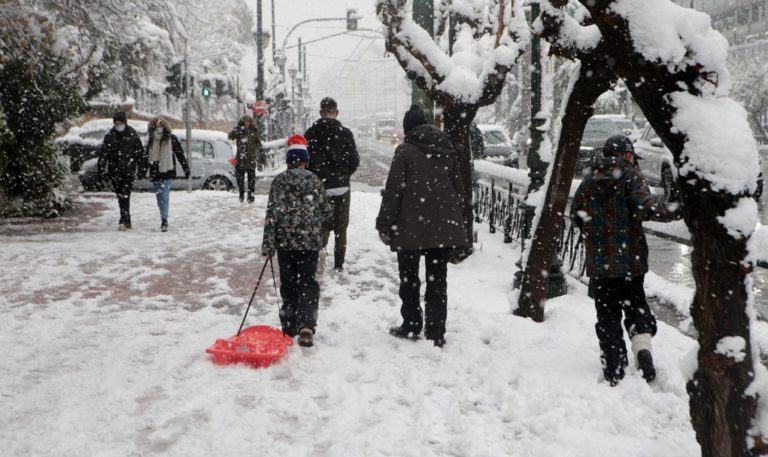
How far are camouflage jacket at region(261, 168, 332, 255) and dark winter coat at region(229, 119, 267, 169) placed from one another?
30.5 ft

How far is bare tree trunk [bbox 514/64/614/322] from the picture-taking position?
5.51 m

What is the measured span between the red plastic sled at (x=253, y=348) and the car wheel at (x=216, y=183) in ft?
45.7

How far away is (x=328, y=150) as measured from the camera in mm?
7754

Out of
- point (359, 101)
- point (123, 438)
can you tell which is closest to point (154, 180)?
point (123, 438)

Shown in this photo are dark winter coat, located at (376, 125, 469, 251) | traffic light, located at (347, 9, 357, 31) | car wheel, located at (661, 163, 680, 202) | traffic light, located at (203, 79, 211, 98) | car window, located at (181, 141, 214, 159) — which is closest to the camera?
dark winter coat, located at (376, 125, 469, 251)

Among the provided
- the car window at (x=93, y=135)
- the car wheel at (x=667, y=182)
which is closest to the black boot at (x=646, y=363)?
the car wheel at (x=667, y=182)

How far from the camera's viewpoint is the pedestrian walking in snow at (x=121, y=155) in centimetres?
1132

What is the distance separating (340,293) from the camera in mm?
7434

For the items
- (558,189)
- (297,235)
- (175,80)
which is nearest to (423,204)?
(297,235)

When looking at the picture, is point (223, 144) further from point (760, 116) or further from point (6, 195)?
point (760, 116)

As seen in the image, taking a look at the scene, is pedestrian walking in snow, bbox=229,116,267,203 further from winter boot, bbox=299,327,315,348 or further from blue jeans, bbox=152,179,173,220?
winter boot, bbox=299,327,315,348

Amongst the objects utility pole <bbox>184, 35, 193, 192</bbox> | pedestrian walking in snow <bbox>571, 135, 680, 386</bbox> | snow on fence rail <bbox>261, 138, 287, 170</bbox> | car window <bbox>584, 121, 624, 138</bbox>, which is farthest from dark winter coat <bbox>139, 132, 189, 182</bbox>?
snow on fence rail <bbox>261, 138, 287, 170</bbox>

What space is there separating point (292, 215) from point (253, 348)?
1.06 metres

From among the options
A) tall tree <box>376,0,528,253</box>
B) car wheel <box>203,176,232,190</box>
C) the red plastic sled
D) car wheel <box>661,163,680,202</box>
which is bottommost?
the red plastic sled
